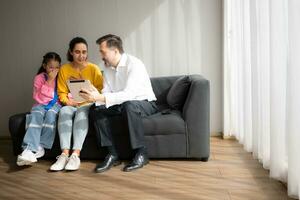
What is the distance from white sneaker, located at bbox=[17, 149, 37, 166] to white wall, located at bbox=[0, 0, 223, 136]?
1.39 meters

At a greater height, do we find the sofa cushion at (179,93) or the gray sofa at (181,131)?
the sofa cushion at (179,93)

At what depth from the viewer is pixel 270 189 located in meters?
2.10

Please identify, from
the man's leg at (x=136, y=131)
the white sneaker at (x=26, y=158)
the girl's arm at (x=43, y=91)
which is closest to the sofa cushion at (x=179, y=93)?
the man's leg at (x=136, y=131)

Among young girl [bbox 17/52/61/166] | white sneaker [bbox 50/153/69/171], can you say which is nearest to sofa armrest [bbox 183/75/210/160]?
white sneaker [bbox 50/153/69/171]

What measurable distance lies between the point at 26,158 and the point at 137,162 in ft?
3.02

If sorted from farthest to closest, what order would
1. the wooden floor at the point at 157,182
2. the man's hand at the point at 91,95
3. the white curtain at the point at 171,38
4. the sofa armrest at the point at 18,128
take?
1. the white curtain at the point at 171,38
2. the sofa armrest at the point at 18,128
3. the man's hand at the point at 91,95
4. the wooden floor at the point at 157,182

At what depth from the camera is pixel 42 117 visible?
299cm

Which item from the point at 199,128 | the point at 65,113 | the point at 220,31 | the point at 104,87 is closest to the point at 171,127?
the point at 199,128

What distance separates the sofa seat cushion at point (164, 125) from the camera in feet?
9.25

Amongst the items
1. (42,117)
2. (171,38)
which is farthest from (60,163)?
(171,38)

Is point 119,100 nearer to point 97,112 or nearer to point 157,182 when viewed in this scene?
point 97,112

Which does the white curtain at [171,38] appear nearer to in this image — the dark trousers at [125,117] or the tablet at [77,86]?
the dark trousers at [125,117]

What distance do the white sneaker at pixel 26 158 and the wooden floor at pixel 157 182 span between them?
0.09 metres

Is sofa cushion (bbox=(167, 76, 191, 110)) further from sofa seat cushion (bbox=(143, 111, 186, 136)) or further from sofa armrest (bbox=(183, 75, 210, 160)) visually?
sofa seat cushion (bbox=(143, 111, 186, 136))
